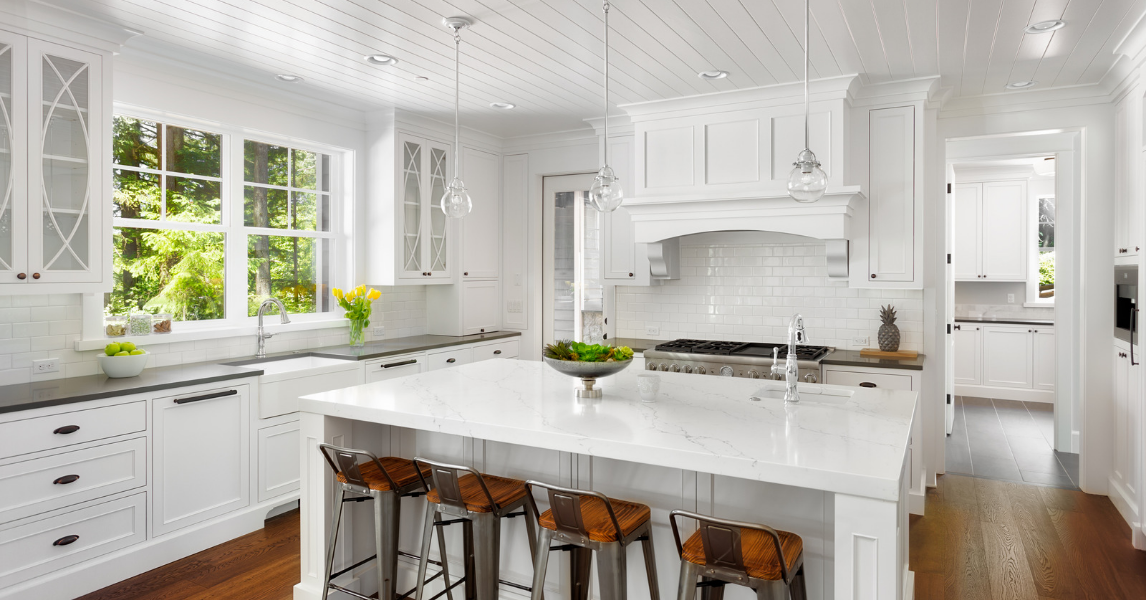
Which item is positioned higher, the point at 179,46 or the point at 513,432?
the point at 179,46

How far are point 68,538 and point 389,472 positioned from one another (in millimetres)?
1538

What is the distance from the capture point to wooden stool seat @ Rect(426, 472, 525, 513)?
236 cm

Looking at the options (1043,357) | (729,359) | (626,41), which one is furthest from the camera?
(1043,357)

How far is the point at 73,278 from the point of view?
318 centimetres

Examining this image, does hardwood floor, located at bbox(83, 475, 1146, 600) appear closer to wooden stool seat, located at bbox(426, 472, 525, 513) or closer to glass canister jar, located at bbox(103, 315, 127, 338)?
wooden stool seat, located at bbox(426, 472, 525, 513)

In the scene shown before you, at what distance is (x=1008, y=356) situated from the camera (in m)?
7.50

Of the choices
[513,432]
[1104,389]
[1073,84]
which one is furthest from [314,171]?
[1104,389]

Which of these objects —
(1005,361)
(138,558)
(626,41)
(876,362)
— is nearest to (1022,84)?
(876,362)

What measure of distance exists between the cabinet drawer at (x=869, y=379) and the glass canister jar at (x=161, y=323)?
3972 mm

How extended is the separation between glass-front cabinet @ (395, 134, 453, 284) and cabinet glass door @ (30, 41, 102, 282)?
80.7 inches

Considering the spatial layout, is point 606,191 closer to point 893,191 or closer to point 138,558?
point 893,191

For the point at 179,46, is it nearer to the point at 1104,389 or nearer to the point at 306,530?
the point at 306,530

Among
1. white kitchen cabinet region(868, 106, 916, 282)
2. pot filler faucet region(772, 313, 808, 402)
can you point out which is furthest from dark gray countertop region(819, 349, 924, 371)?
pot filler faucet region(772, 313, 808, 402)

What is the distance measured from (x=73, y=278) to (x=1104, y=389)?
5899 mm
